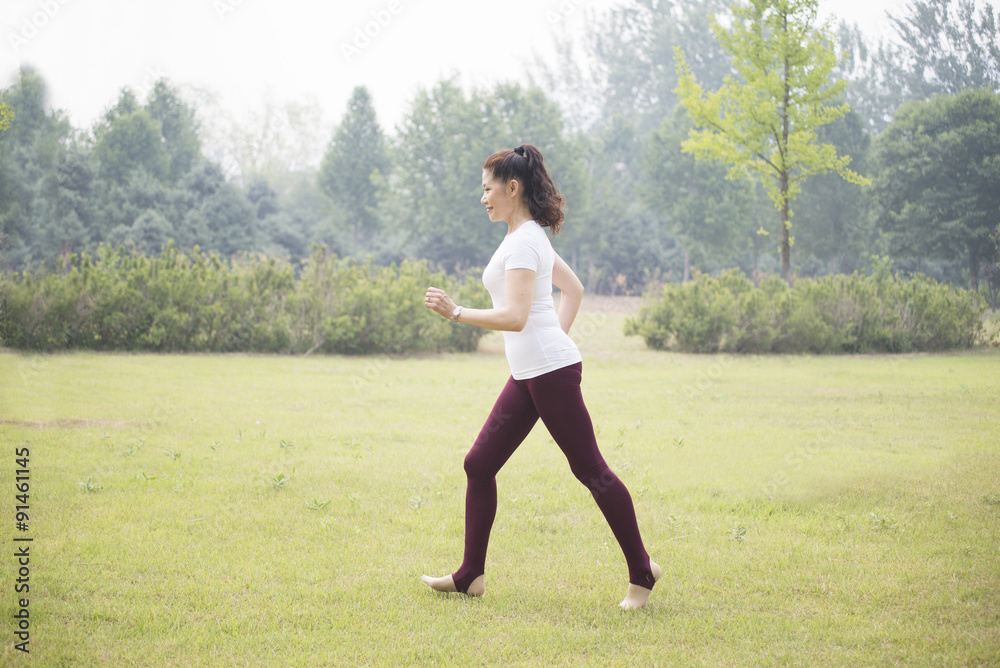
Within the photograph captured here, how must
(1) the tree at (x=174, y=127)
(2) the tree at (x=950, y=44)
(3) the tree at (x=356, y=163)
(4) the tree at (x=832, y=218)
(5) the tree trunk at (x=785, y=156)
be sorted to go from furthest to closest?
(3) the tree at (x=356, y=163) → (1) the tree at (x=174, y=127) → (4) the tree at (x=832, y=218) → (5) the tree trunk at (x=785, y=156) → (2) the tree at (x=950, y=44)

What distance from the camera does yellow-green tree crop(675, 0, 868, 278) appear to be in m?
18.2

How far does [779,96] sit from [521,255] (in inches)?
692

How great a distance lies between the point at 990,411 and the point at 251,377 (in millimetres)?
9910

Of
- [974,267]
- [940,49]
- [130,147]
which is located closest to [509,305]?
[940,49]

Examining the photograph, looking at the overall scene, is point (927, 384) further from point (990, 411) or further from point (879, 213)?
point (879, 213)

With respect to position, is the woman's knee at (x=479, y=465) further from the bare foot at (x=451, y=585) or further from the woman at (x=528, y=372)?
the bare foot at (x=451, y=585)

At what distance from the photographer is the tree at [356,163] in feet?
143

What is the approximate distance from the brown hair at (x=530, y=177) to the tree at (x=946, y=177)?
1078 centimetres

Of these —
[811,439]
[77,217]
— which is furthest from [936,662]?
[77,217]

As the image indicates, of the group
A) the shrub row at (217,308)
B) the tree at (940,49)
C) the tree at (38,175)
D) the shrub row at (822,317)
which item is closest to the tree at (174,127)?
the tree at (38,175)

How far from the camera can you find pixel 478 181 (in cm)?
4312

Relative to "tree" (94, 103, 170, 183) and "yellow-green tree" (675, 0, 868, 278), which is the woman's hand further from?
"tree" (94, 103, 170, 183)

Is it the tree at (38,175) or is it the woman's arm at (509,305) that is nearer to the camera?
the woman's arm at (509,305)

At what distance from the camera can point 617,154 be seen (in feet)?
178
